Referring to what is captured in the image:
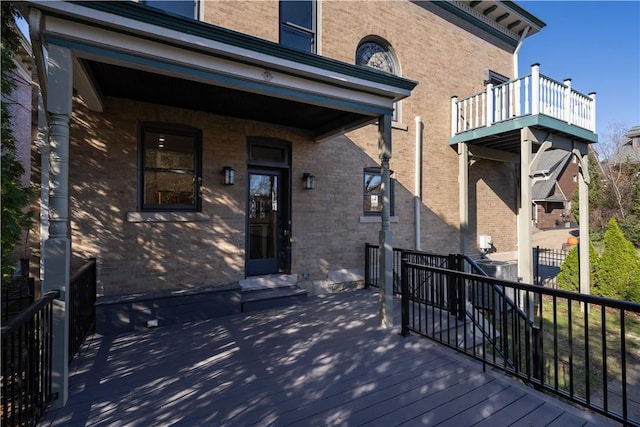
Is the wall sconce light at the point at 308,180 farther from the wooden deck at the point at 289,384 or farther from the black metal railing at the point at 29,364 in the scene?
the black metal railing at the point at 29,364

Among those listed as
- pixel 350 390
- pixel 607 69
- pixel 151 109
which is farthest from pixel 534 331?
pixel 607 69

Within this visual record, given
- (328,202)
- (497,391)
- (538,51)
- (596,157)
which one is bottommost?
(497,391)

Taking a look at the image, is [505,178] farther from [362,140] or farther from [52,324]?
[52,324]

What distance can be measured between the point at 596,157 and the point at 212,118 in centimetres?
2406

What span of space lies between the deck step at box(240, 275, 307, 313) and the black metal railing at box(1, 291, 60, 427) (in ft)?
8.91

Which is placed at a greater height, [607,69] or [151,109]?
[607,69]

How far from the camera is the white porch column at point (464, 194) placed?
327 inches

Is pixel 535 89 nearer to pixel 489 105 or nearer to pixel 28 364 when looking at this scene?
pixel 489 105

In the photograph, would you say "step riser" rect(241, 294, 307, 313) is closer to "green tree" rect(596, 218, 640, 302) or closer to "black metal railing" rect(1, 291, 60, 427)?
"black metal railing" rect(1, 291, 60, 427)

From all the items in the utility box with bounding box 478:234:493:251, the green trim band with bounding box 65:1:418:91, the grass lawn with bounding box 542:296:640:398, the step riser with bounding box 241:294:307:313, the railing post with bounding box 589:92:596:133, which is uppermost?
the railing post with bounding box 589:92:596:133

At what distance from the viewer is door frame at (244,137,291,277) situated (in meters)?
5.75

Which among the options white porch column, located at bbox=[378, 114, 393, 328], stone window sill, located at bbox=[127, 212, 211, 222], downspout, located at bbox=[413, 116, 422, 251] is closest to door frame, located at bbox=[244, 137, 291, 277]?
stone window sill, located at bbox=[127, 212, 211, 222]

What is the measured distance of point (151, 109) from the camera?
486 centimetres

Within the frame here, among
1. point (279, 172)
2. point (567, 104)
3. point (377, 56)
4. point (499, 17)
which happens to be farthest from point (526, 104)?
point (279, 172)
